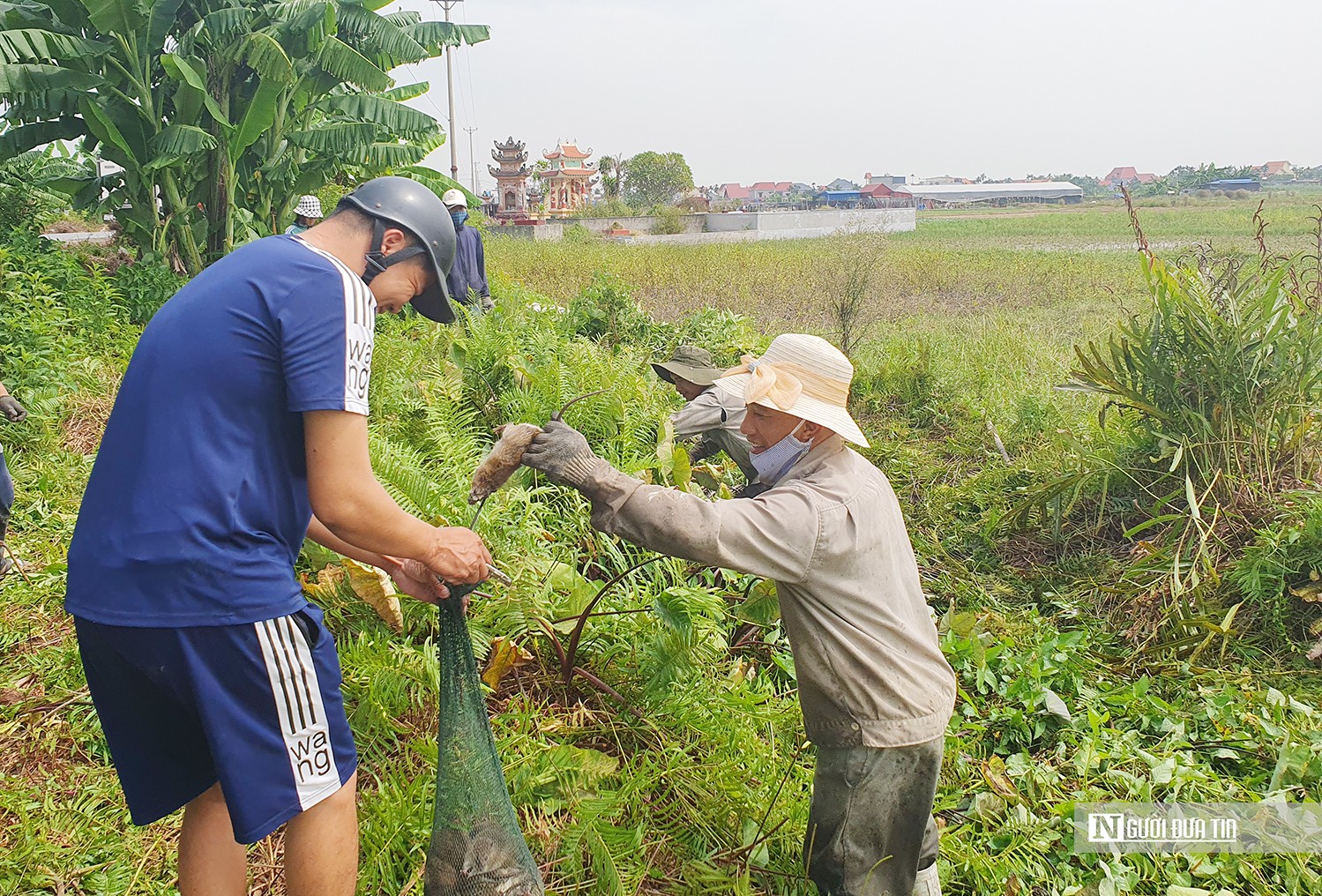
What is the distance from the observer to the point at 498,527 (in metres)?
3.63

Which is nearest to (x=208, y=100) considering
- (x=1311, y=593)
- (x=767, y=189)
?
(x=1311, y=593)

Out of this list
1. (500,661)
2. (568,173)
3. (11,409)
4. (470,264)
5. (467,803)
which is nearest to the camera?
(467,803)

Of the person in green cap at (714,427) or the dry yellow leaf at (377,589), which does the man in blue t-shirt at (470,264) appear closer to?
the person in green cap at (714,427)

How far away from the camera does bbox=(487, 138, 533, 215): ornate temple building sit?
3909 cm

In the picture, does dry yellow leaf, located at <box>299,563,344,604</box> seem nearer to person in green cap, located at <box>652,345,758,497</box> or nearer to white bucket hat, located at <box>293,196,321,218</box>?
person in green cap, located at <box>652,345,758,497</box>

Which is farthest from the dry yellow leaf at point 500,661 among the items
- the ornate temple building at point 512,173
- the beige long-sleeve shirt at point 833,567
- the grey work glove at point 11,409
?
the ornate temple building at point 512,173

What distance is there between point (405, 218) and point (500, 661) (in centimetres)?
160

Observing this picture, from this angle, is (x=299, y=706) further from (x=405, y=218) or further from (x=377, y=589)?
(x=377, y=589)

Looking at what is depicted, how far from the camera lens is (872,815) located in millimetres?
2285

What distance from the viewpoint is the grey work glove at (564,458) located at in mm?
2117

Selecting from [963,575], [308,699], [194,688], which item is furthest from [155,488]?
[963,575]

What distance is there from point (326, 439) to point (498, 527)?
191cm

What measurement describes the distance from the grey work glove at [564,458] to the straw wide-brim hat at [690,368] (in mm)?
2327

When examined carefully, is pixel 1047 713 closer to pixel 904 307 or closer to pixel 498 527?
pixel 498 527
